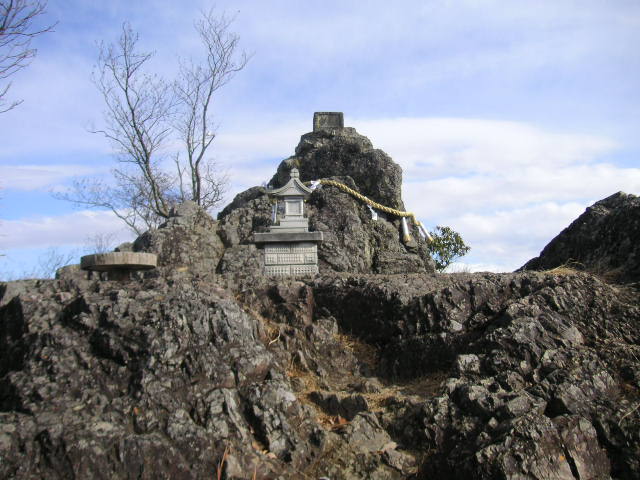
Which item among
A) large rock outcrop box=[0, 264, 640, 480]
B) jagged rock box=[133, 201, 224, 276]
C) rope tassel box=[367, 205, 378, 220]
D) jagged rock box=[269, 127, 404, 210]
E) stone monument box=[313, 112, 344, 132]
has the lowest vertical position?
large rock outcrop box=[0, 264, 640, 480]

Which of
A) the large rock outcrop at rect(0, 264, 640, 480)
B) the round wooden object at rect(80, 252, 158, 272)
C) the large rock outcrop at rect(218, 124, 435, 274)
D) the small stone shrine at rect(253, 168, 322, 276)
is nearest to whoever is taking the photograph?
the large rock outcrop at rect(0, 264, 640, 480)

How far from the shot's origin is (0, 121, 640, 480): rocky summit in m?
5.06

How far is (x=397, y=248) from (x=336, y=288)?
843 centimetres

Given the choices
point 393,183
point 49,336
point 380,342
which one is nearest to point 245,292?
point 380,342

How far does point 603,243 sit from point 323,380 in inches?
242

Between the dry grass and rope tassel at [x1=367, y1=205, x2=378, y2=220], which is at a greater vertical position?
rope tassel at [x1=367, y1=205, x2=378, y2=220]

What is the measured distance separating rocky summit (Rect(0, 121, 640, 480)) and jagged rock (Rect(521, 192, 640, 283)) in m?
0.87

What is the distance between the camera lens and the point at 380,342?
318 inches

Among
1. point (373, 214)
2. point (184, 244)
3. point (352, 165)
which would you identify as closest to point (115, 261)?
point (184, 244)

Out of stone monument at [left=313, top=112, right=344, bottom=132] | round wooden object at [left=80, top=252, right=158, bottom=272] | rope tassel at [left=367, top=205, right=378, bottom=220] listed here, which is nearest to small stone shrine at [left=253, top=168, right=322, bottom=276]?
round wooden object at [left=80, top=252, right=158, bottom=272]

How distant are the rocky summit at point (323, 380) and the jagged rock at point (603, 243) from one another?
0.87 meters

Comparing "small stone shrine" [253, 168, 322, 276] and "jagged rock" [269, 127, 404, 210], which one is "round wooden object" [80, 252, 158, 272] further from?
"jagged rock" [269, 127, 404, 210]

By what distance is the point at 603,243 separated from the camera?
418 inches

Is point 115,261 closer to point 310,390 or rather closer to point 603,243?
point 310,390
